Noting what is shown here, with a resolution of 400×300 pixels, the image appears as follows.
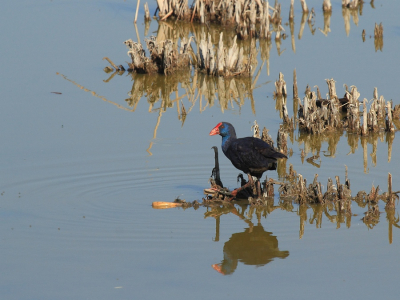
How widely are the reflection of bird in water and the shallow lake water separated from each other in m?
0.03

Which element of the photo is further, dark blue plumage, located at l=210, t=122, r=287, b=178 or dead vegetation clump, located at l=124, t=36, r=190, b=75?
dead vegetation clump, located at l=124, t=36, r=190, b=75

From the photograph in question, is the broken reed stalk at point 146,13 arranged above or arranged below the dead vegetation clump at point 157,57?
above

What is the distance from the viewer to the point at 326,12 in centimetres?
2395

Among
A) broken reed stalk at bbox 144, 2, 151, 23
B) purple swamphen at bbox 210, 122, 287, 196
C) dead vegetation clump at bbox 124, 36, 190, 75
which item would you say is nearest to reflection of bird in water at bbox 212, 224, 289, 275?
purple swamphen at bbox 210, 122, 287, 196

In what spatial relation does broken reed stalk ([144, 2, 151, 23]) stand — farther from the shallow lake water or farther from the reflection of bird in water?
the reflection of bird in water

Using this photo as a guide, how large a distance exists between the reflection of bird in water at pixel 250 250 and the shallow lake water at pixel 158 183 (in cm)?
3

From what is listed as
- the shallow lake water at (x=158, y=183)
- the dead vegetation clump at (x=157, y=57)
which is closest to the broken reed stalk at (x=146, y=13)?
the shallow lake water at (x=158, y=183)

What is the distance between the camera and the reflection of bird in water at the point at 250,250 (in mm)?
7782

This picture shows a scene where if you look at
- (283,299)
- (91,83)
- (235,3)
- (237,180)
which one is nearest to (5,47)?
(91,83)

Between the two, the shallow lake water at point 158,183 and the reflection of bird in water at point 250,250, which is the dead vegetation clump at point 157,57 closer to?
the shallow lake water at point 158,183

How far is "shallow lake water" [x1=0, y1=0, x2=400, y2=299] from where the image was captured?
24.1 feet

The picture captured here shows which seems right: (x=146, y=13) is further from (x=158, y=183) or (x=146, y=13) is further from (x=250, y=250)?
(x=250, y=250)

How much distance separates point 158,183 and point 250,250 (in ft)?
8.30

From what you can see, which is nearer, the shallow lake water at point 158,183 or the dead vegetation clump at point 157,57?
the shallow lake water at point 158,183
